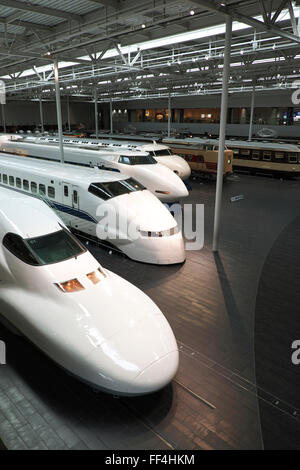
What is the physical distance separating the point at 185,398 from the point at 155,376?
0.76m

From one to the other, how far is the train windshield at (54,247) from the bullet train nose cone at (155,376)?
237 centimetres

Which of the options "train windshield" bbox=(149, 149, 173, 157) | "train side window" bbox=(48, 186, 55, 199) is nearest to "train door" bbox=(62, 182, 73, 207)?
"train side window" bbox=(48, 186, 55, 199)

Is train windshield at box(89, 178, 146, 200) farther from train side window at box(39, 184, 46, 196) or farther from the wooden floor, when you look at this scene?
the wooden floor

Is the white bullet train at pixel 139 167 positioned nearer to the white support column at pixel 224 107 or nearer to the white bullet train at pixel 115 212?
the white bullet train at pixel 115 212

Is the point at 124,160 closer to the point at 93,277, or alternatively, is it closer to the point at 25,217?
the point at 25,217

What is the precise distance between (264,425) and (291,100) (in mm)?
31143

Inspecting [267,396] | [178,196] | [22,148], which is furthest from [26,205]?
[22,148]

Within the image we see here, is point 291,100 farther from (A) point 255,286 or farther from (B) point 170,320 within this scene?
(B) point 170,320

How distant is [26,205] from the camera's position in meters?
6.62

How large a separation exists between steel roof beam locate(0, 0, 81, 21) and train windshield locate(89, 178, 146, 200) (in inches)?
192

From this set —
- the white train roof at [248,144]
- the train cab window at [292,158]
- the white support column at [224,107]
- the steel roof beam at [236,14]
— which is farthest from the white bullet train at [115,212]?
the train cab window at [292,158]

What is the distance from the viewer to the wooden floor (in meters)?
3.97

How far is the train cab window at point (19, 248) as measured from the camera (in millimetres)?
5359
